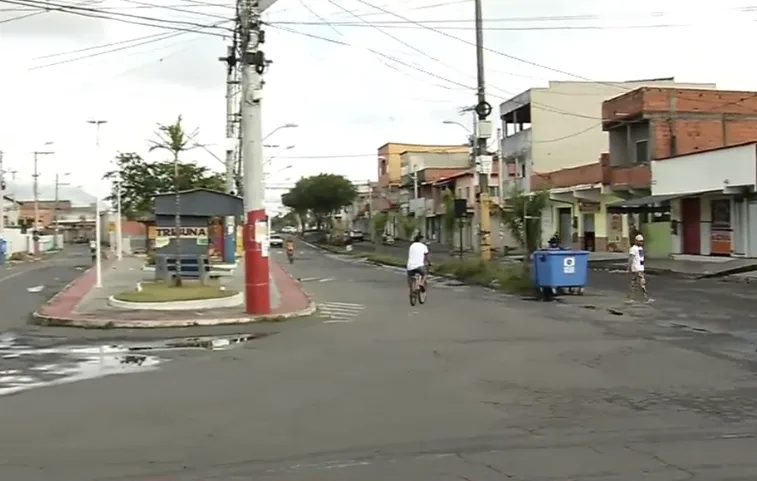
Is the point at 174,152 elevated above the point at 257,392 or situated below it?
above

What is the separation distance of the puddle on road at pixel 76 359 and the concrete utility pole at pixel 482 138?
16271mm

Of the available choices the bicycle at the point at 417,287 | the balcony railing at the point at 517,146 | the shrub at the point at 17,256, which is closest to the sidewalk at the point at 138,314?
the bicycle at the point at 417,287

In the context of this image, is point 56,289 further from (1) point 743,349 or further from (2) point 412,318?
(1) point 743,349

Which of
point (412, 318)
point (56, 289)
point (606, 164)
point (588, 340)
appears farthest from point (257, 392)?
point (606, 164)

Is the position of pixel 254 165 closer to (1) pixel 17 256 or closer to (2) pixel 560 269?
(2) pixel 560 269

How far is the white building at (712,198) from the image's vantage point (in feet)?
128

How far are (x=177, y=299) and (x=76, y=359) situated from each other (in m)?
8.71

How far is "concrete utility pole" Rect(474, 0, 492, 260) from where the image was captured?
108 ft

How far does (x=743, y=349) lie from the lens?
15062 millimetres

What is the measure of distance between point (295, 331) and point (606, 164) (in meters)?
35.7

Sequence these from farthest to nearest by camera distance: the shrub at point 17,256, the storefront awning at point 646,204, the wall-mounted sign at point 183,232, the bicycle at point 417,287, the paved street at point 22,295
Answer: the shrub at point 17,256
the storefront awning at point 646,204
the wall-mounted sign at point 183,232
the bicycle at point 417,287
the paved street at point 22,295

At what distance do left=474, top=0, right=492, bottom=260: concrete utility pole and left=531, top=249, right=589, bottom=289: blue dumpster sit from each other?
717cm

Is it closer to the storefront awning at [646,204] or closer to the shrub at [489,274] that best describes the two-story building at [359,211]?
the storefront awning at [646,204]

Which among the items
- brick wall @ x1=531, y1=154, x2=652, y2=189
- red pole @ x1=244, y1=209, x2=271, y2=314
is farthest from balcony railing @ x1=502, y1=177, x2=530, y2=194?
red pole @ x1=244, y1=209, x2=271, y2=314
